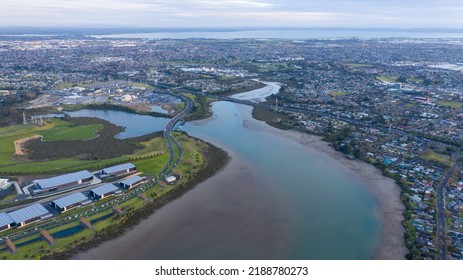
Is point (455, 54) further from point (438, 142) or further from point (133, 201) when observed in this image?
point (133, 201)

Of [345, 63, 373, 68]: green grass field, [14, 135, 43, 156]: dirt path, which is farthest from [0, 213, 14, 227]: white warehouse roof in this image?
[345, 63, 373, 68]: green grass field

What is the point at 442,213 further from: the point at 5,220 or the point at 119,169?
the point at 5,220

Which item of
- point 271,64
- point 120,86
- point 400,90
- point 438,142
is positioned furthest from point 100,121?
point 271,64

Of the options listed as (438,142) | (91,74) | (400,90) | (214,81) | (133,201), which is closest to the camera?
(133,201)

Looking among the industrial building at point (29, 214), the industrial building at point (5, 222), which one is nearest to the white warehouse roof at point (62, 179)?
the industrial building at point (29, 214)

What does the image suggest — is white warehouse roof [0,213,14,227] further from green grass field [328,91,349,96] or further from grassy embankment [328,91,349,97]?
green grass field [328,91,349,96]
